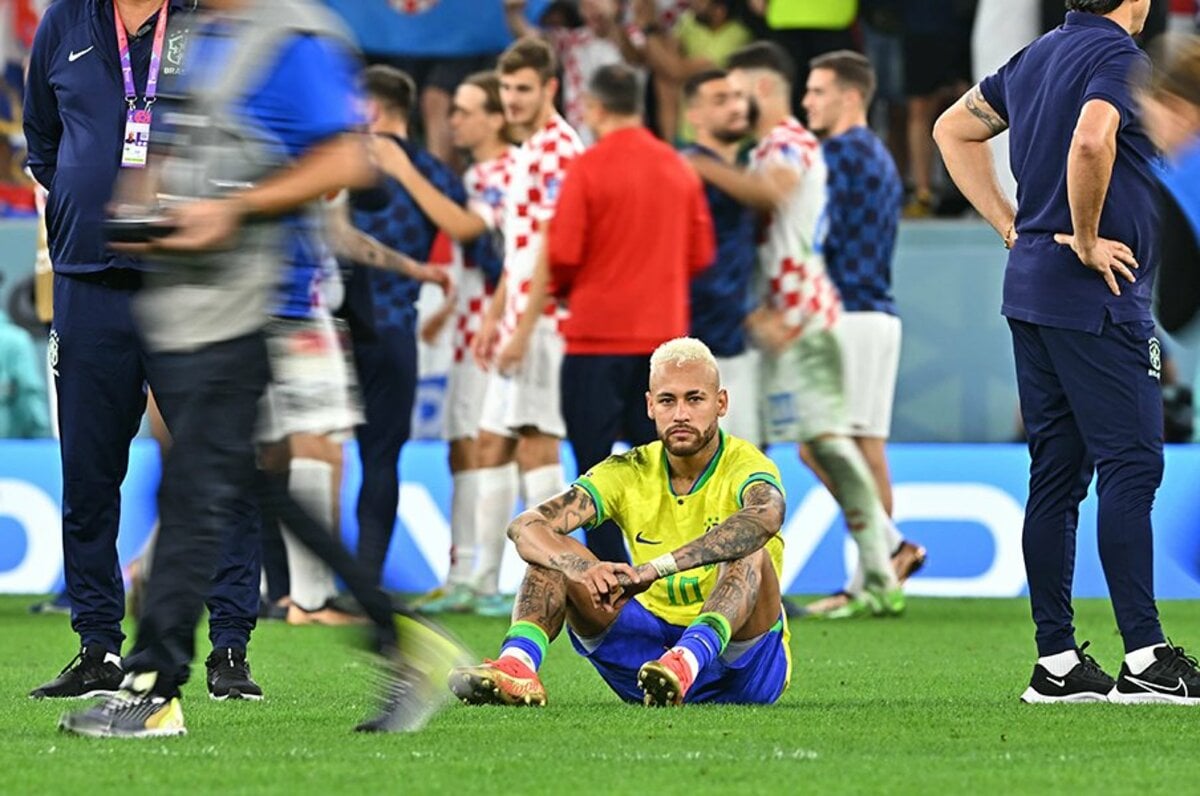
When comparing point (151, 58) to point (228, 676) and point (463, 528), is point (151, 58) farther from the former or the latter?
point (463, 528)

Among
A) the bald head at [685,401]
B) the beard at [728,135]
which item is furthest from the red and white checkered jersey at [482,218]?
the bald head at [685,401]

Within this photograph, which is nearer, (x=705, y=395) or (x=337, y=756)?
(x=337, y=756)

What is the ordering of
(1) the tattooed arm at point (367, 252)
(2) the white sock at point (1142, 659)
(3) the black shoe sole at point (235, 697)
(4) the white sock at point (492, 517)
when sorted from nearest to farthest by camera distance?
(2) the white sock at point (1142, 659), (3) the black shoe sole at point (235, 697), (1) the tattooed arm at point (367, 252), (4) the white sock at point (492, 517)

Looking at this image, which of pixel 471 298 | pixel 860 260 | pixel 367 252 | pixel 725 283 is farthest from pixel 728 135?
pixel 367 252

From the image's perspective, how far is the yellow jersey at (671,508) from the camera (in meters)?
7.16

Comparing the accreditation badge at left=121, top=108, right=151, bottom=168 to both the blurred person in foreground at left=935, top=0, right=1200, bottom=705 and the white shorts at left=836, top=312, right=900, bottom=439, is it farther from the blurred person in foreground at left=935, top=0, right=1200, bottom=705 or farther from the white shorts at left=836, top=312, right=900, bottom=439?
the white shorts at left=836, top=312, right=900, bottom=439

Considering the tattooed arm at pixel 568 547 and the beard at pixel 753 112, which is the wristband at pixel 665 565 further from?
the beard at pixel 753 112

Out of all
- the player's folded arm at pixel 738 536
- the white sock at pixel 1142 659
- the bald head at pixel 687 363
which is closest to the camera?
the player's folded arm at pixel 738 536

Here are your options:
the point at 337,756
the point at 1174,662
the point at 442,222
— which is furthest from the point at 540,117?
the point at 337,756

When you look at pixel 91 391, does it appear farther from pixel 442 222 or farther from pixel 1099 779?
pixel 442 222

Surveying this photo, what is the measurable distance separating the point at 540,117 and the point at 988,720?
542 cm

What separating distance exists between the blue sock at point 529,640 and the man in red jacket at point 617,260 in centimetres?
373

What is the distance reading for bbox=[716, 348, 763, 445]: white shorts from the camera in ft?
38.2

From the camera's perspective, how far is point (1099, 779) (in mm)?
5484
